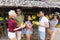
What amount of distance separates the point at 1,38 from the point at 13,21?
2.86 meters

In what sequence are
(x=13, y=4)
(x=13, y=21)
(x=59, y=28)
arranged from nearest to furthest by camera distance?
1. (x=13, y=21)
2. (x=13, y=4)
3. (x=59, y=28)

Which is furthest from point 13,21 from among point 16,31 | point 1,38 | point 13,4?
point 1,38

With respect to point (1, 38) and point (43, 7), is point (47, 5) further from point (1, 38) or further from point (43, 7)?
point (1, 38)

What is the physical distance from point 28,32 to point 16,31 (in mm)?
702

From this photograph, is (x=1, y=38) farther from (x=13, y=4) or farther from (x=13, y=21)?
(x=13, y=21)

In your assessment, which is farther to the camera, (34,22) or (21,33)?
(34,22)

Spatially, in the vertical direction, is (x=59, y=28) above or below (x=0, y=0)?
below

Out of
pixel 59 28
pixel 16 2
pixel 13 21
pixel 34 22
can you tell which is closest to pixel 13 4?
pixel 16 2

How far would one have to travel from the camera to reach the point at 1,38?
1170 centimetres

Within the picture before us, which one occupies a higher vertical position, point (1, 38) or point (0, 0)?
point (0, 0)

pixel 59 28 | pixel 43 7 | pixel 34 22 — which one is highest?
pixel 43 7

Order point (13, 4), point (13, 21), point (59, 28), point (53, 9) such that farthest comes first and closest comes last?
point (59, 28)
point (53, 9)
point (13, 4)
point (13, 21)

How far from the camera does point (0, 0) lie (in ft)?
38.6

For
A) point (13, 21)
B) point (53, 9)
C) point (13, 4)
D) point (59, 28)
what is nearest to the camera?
point (13, 21)
